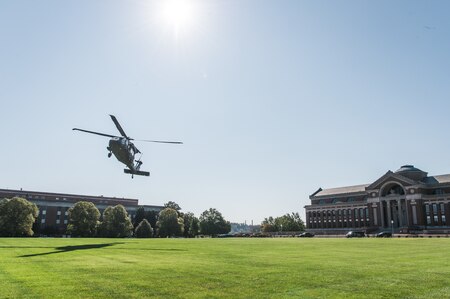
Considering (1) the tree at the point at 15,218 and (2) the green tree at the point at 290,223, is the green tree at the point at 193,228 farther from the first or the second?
(1) the tree at the point at 15,218

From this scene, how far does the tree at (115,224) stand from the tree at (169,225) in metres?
15.6

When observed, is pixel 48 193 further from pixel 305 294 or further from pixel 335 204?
pixel 305 294

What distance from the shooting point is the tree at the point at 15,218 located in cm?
8744

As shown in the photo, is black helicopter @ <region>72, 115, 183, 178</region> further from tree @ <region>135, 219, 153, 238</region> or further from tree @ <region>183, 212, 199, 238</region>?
tree @ <region>183, 212, 199, 238</region>

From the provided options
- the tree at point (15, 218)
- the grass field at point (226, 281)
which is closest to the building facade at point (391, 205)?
the tree at point (15, 218)

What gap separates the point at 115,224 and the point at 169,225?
21.2 meters

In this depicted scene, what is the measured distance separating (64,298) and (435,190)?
122583mm

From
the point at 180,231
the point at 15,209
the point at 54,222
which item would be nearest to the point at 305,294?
the point at 15,209

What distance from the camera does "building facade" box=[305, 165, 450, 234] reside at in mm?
110312

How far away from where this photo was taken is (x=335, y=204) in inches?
5423

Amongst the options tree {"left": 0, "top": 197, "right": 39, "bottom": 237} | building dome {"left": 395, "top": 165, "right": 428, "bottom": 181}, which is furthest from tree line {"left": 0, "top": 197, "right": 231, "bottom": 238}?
building dome {"left": 395, "top": 165, "right": 428, "bottom": 181}

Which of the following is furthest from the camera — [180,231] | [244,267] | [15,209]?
[180,231]

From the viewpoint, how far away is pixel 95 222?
341 ft

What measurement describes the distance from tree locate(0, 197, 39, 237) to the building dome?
105644 mm
